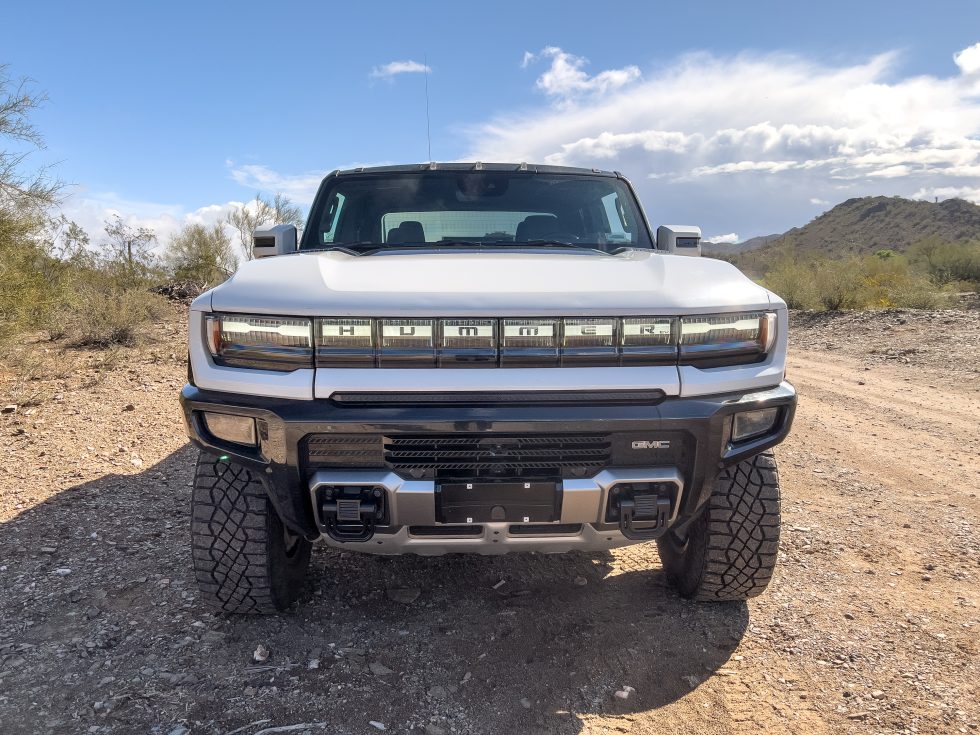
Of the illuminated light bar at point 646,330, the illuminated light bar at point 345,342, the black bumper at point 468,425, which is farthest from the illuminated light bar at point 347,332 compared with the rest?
the illuminated light bar at point 646,330

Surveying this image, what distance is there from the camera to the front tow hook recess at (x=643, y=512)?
232cm

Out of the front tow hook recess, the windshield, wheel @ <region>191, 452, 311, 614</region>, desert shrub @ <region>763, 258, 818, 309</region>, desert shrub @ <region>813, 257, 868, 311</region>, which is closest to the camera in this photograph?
the front tow hook recess

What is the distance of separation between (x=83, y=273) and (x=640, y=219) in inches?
520

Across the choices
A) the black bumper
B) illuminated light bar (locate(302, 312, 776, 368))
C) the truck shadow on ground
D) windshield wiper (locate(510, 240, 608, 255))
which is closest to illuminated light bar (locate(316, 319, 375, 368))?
illuminated light bar (locate(302, 312, 776, 368))

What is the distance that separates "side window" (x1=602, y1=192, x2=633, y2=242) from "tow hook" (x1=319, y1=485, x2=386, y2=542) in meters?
2.00

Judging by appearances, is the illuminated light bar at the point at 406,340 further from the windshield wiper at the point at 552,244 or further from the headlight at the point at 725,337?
the windshield wiper at the point at 552,244

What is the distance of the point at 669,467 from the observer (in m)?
Result: 2.32

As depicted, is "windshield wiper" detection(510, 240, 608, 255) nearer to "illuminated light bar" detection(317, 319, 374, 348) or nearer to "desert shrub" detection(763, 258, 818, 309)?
"illuminated light bar" detection(317, 319, 374, 348)

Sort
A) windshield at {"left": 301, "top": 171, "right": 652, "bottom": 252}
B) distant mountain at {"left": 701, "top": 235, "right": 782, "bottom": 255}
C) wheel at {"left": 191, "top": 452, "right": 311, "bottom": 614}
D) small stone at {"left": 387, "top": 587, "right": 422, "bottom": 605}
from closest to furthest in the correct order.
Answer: wheel at {"left": 191, "top": 452, "right": 311, "bottom": 614}, small stone at {"left": 387, "top": 587, "right": 422, "bottom": 605}, windshield at {"left": 301, "top": 171, "right": 652, "bottom": 252}, distant mountain at {"left": 701, "top": 235, "right": 782, "bottom": 255}

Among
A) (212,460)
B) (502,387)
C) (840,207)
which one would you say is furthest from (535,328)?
(840,207)

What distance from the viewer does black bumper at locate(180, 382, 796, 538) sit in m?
2.21

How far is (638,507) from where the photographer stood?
232cm

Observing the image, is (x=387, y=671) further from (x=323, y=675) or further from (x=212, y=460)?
(x=212, y=460)

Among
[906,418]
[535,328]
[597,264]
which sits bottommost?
[906,418]
